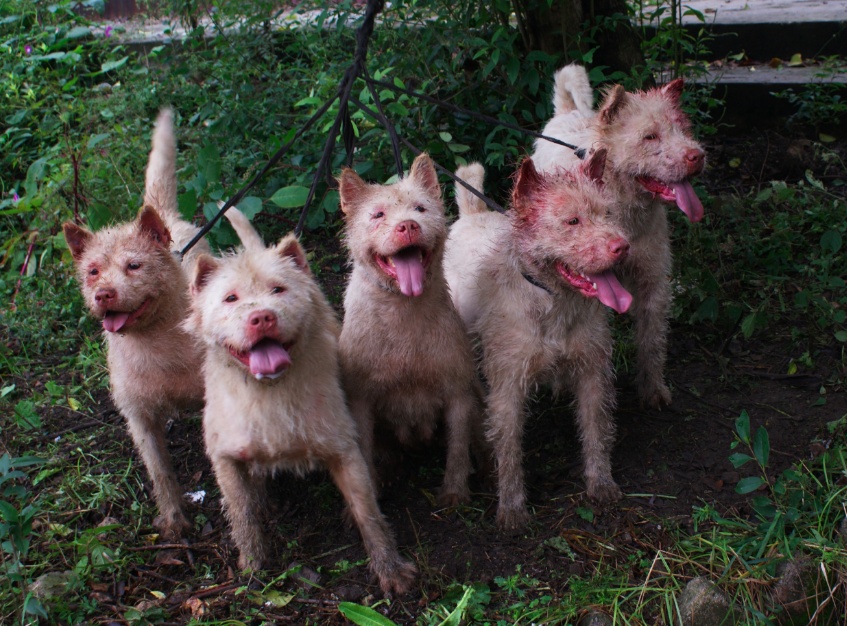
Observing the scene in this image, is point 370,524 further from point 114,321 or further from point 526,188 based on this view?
point 526,188

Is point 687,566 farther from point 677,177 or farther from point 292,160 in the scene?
point 292,160

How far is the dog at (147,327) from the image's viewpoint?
377cm

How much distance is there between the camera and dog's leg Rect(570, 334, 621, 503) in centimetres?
399

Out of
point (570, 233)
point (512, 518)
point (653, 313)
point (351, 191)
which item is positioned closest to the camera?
point (570, 233)

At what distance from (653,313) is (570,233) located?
4.44ft

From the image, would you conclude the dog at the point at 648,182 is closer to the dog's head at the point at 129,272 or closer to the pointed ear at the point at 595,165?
the pointed ear at the point at 595,165

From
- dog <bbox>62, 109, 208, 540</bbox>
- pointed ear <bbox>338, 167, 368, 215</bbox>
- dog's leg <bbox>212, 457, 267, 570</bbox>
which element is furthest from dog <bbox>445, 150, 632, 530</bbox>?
dog <bbox>62, 109, 208, 540</bbox>

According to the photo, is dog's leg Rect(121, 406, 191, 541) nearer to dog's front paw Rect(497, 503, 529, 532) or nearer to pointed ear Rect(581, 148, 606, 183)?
dog's front paw Rect(497, 503, 529, 532)

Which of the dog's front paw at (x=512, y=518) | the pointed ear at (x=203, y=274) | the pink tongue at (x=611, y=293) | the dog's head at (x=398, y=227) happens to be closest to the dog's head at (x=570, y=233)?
the pink tongue at (x=611, y=293)

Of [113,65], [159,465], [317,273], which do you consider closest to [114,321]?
[159,465]

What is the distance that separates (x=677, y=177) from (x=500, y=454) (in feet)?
5.44

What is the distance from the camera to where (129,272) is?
3.79 meters

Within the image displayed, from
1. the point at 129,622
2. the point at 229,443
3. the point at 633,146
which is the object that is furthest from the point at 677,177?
the point at 129,622

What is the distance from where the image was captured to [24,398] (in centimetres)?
543
